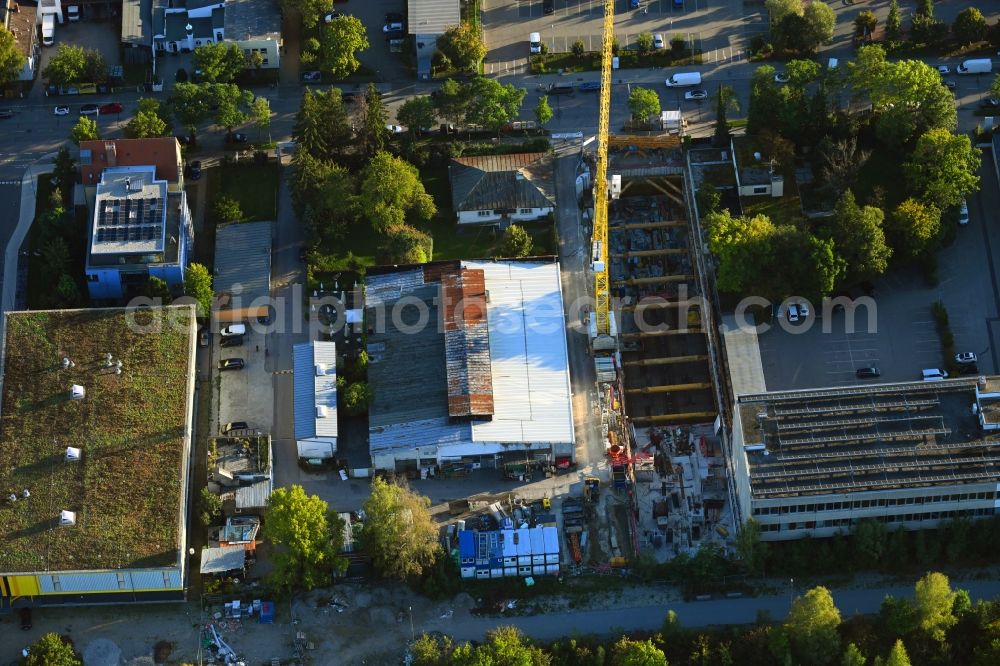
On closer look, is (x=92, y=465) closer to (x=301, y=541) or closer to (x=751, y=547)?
(x=301, y=541)

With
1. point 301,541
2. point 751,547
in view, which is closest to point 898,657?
point 751,547

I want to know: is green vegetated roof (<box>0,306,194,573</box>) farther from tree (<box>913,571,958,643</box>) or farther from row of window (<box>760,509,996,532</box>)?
tree (<box>913,571,958,643</box>)

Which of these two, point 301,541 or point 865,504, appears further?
point 301,541

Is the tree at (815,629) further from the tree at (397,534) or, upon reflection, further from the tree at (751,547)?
the tree at (397,534)

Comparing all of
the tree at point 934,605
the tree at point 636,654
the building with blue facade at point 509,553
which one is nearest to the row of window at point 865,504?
the tree at point 934,605

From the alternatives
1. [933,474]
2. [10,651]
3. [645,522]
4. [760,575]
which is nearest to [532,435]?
[645,522]

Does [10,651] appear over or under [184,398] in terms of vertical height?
under

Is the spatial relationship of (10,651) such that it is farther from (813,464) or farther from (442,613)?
(813,464)
